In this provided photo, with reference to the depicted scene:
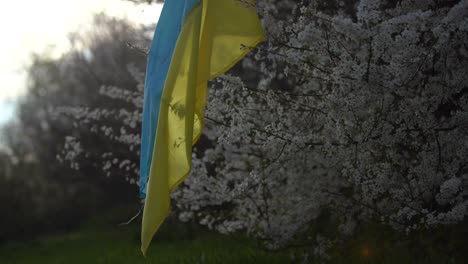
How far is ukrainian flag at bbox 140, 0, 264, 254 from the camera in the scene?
11.6ft

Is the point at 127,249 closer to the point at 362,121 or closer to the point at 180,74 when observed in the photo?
the point at 180,74

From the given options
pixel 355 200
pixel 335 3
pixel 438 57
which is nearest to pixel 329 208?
pixel 355 200

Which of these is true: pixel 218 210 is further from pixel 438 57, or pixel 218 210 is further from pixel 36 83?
pixel 36 83

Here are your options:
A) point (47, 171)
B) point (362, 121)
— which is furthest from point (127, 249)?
point (47, 171)

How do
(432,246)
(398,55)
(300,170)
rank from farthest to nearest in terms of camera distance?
(300,170) → (432,246) → (398,55)

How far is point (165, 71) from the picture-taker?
3875mm

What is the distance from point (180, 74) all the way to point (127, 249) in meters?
5.53

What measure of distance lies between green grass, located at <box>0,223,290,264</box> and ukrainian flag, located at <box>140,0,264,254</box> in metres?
2.25

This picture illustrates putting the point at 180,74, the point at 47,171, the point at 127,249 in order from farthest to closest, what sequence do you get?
the point at 47,171, the point at 127,249, the point at 180,74

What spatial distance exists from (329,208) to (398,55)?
6.80 feet

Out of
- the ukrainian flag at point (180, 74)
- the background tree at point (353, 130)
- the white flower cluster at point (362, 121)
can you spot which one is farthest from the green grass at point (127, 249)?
the ukrainian flag at point (180, 74)

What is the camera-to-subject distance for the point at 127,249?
28.8 ft

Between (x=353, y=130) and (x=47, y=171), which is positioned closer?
(x=353, y=130)

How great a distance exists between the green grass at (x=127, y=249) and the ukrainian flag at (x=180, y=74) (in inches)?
88.8
